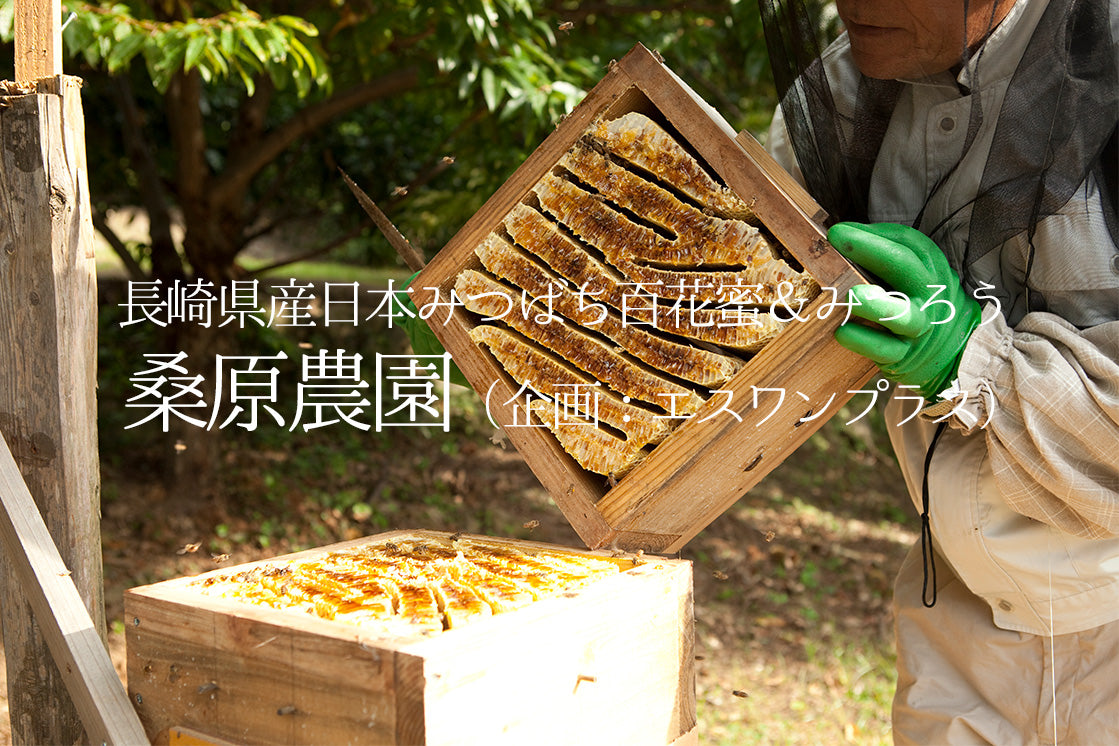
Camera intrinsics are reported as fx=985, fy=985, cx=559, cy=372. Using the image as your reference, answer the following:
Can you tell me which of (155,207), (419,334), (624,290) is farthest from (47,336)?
(155,207)

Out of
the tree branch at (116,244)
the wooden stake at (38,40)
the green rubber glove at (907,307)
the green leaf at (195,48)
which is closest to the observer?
the green rubber glove at (907,307)

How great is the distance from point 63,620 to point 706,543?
4.59 metres

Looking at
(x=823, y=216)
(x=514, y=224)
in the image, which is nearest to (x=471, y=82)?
(x=514, y=224)

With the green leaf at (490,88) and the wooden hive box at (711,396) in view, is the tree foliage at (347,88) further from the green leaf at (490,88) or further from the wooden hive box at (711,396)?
the wooden hive box at (711,396)

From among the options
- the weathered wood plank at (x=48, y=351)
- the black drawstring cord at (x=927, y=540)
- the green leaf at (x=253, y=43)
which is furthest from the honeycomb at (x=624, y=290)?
the green leaf at (x=253, y=43)

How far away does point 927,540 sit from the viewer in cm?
199

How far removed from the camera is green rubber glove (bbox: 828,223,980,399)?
5.10 ft

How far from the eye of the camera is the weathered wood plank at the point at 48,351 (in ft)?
6.81

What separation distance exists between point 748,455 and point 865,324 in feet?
0.97

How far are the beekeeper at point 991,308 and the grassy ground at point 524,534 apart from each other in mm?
2229

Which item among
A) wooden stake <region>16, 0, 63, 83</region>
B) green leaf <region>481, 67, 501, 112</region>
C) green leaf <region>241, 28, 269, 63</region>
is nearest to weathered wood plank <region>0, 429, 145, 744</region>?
wooden stake <region>16, 0, 63, 83</region>

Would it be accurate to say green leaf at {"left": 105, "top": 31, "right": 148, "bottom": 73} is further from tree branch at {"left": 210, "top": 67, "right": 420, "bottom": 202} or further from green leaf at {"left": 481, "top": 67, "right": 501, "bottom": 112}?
tree branch at {"left": 210, "top": 67, "right": 420, "bottom": 202}

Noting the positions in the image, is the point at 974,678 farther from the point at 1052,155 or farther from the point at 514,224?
the point at 514,224

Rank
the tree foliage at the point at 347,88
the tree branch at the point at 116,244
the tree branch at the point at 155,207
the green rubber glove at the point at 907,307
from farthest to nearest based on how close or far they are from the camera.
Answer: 1. the tree branch at the point at 155,207
2. the tree branch at the point at 116,244
3. the tree foliage at the point at 347,88
4. the green rubber glove at the point at 907,307
